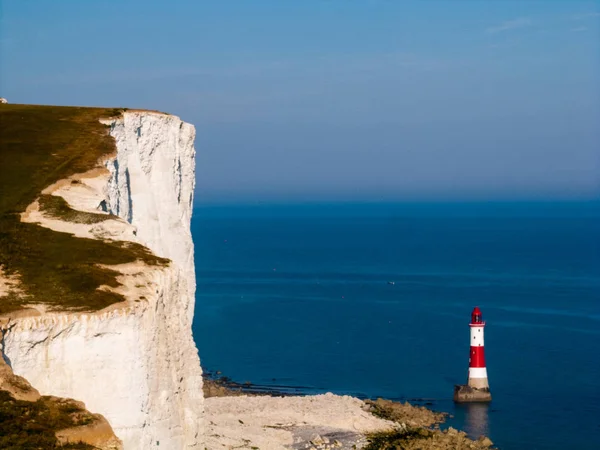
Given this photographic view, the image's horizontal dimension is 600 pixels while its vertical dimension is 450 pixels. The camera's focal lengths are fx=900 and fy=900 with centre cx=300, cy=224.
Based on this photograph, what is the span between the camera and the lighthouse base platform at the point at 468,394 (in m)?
61.0

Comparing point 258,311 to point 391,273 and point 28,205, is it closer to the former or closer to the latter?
point 391,273

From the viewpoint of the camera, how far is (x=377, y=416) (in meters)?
53.4

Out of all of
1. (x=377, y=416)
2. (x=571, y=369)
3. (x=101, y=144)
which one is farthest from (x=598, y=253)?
(x=101, y=144)

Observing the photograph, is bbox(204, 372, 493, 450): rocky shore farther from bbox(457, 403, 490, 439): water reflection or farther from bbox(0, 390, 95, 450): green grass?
bbox(0, 390, 95, 450): green grass

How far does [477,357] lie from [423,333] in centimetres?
2799

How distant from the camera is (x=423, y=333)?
8862 cm

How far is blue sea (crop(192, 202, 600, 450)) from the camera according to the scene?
61.6 meters

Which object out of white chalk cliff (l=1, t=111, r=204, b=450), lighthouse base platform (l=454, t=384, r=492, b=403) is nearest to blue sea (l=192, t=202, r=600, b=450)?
lighthouse base platform (l=454, t=384, r=492, b=403)

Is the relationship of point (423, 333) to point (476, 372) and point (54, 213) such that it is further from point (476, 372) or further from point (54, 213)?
point (54, 213)

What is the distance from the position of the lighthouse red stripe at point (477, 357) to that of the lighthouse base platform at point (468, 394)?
1675 mm

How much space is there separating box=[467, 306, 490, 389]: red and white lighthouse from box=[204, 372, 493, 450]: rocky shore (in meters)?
4.97

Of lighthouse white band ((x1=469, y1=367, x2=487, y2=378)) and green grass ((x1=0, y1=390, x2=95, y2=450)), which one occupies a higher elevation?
green grass ((x1=0, y1=390, x2=95, y2=450))

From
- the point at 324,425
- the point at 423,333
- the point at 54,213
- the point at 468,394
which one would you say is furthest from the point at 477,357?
the point at 54,213

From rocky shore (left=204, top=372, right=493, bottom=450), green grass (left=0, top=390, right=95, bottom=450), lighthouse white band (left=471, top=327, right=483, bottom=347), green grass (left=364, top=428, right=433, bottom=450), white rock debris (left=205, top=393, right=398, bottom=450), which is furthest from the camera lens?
lighthouse white band (left=471, top=327, right=483, bottom=347)
